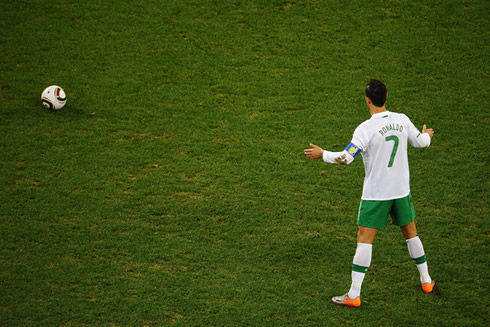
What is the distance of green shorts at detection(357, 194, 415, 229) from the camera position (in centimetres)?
501

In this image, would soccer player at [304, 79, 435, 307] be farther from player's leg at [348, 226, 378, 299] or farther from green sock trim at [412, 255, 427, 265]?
green sock trim at [412, 255, 427, 265]

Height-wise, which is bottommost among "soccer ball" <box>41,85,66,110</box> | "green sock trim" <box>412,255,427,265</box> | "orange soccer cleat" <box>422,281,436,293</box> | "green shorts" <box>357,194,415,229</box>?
"orange soccer cleat" <box>422,281,436,293</box>

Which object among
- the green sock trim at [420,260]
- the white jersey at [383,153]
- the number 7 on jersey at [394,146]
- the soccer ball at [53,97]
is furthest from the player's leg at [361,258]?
the soccer ball at [53,97]

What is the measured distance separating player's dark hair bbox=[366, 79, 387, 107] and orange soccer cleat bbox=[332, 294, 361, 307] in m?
1.94

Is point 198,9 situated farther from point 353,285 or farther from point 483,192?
point 353,285

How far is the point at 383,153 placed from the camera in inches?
195

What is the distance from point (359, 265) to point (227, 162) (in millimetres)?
3255

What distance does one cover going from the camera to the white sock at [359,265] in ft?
16.5

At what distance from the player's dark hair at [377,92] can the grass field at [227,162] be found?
1901mm

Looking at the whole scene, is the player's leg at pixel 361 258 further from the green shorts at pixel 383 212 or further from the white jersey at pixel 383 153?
the white jersey at pixel 383 153

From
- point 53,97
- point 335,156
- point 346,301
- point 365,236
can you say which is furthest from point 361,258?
point 53,97

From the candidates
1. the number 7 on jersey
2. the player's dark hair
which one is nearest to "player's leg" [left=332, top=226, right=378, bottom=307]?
the number 7 on jersey

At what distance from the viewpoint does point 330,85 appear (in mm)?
9641

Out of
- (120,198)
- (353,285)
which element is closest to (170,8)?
(120,198)
